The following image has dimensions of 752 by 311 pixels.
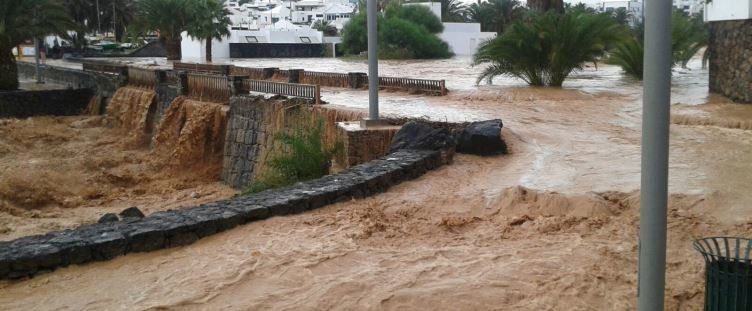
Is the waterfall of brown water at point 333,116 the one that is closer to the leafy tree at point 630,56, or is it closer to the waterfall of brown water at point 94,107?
the leafy tree at point 630,56

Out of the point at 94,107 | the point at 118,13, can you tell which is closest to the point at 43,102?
the point at 94,107

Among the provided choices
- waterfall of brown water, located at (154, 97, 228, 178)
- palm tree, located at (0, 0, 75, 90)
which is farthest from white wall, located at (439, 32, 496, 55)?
waterfall of brown water, located at (154, 97, 228, 178)

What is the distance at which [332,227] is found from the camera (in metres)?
7.74

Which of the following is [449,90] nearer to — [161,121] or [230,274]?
[161,121]

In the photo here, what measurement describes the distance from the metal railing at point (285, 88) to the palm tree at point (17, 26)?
46.5ft

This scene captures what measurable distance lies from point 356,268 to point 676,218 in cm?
301

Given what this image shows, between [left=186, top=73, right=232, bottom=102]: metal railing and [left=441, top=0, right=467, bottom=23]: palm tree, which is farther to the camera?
[left=441, top=0, right=467, bottom=23]: palm tree

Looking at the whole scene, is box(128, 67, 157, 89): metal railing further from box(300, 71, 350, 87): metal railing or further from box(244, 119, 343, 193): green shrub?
box(244, 119, 343, 193): green shrub

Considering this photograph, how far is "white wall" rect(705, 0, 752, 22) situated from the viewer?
49.4 feet

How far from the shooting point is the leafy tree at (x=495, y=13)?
58906 mm

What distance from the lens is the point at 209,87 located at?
20.4 m

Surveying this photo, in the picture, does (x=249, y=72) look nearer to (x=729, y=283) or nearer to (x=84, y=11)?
(x=729, y=283)

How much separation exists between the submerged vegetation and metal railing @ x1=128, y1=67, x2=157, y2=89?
2014 cm

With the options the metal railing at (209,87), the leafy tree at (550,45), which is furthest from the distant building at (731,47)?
the metal railing at (209,87)
